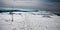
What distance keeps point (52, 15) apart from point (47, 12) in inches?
3.4

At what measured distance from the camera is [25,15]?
1454 mm

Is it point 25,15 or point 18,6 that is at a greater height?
point 18,6

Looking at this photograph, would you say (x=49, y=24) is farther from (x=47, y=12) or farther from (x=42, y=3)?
(x=42, y=3)

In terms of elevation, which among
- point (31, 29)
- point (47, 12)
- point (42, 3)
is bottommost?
point (31, 29)

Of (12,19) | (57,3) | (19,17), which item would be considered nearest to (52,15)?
(57,3)

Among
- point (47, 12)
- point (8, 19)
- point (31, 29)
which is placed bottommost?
point (31, 29)

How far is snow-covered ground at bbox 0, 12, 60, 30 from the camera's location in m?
1.43

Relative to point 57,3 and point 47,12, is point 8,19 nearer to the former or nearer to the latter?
point 47,12

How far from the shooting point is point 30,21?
57.0 inches

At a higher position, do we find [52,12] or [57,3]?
[57,3]

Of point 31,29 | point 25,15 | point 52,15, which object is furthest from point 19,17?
point 52,15

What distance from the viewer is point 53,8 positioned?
4.71 ft

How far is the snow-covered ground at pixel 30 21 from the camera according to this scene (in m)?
1.43

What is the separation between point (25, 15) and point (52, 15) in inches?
15.3
